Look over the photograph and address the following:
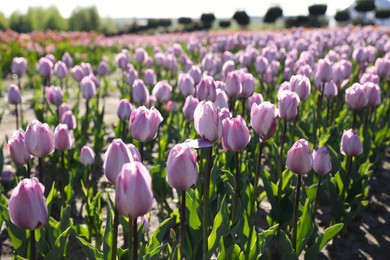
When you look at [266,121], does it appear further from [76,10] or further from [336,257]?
[76,10]

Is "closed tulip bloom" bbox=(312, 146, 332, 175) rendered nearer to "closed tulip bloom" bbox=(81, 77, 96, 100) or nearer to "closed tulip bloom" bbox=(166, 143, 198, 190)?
"closed tulip bloom" bbox=(166, 143, 198, 190)

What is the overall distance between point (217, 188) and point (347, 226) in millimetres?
1049

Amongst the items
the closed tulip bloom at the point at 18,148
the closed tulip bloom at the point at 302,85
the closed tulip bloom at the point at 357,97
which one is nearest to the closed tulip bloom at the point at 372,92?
the closed tulip bloom at the point at 357,97

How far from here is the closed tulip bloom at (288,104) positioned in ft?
9.18

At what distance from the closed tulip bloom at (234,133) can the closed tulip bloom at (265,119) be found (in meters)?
0.20

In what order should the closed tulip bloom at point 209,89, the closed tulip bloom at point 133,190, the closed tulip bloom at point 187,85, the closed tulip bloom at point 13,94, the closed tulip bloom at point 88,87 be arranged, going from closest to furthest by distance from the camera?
the closed tulip bloom at point 133,190 < the closed tulip bloom at point 209,89 < the closed tulip bloom at point 187,85 < the closed tulip bloom at point 13,94 < the closed tulip bloom at point 88,87

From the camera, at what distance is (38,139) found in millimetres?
2188

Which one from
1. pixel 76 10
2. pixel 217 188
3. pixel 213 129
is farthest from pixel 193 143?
pixel 76 10

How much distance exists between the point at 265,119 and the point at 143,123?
0.63 metres

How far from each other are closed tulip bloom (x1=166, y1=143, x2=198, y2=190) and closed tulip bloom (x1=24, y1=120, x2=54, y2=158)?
735 millimetres

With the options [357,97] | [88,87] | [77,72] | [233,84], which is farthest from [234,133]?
[77,72]

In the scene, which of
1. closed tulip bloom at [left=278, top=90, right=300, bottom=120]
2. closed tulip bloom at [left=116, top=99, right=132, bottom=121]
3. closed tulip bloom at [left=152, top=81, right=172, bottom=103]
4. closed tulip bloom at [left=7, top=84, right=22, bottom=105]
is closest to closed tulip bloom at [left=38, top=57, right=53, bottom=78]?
closed tulip bloom at [left=7, top=84, right=22, bottom=105]

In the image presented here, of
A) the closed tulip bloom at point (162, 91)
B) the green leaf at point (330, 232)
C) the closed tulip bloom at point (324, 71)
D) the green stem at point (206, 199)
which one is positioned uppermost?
the closed tulip bloom at point (324, 71)

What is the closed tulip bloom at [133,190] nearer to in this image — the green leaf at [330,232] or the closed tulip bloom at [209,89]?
the green leaf at [330,232]
